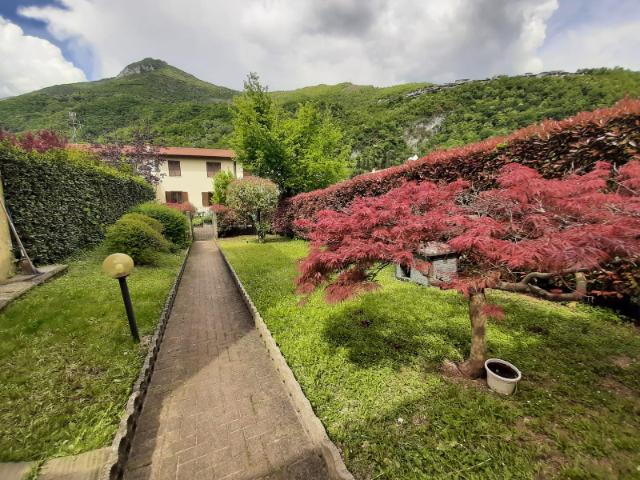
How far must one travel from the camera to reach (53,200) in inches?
309

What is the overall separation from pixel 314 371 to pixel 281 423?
83 centimetres

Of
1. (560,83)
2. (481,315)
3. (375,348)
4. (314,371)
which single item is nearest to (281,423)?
(314,371)

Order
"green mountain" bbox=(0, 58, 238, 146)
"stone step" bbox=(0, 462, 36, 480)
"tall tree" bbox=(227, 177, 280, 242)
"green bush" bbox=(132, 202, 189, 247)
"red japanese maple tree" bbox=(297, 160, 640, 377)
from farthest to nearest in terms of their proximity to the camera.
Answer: "green mountain" bbox=(0, 58, 238, 146) < "tall tree" bbox=(227, 177, 280, 242) < "green bush" bbox=(132, 202, 189, 247) < "stone step" bbox=(0, 462, 36, 480) < "red japanese maple tree" bbox=(297, 160, 640, 377)

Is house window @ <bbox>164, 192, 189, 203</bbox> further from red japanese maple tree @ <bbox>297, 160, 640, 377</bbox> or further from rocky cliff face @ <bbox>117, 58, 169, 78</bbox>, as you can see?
rocky cliff face @ <bbox>117, 58, 169, 78</bbox>

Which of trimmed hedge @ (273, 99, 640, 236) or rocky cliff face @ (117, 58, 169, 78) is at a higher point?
rocky cliff face @ (117, 58, 169, 78)

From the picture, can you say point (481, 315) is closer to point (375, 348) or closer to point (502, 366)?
point (502, 366)

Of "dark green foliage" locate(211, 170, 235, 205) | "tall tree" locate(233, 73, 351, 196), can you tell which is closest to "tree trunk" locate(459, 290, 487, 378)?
"tall tree" locate(233, 73, 351, 196)

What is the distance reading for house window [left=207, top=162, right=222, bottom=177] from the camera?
96.3 ft

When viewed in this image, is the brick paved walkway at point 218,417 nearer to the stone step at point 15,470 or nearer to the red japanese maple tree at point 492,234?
the stone step at point 15,470

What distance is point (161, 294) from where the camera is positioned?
6.63 meters

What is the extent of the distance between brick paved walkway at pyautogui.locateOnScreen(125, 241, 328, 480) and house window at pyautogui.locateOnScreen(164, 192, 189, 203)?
27066mm

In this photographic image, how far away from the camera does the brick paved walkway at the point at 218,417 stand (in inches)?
97.9

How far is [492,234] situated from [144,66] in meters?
112

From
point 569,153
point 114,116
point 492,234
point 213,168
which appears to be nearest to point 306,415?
point 492,234
